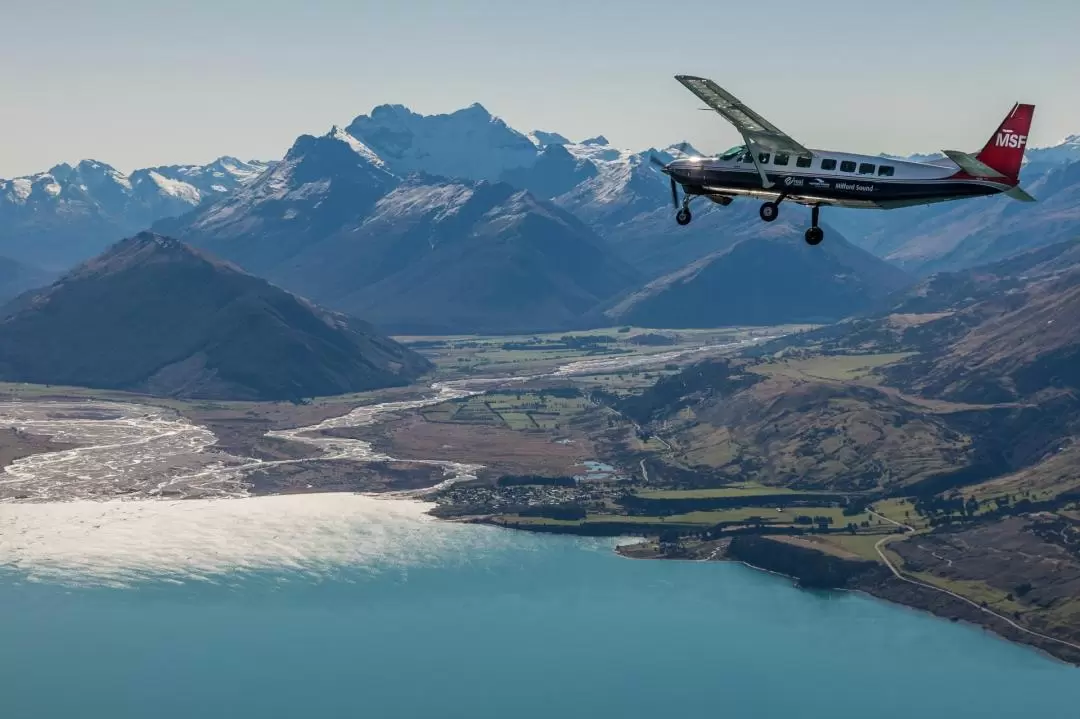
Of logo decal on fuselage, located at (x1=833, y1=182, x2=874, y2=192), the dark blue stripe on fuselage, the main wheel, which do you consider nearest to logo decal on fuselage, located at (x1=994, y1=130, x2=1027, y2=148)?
the dark blue stripe on fuselage

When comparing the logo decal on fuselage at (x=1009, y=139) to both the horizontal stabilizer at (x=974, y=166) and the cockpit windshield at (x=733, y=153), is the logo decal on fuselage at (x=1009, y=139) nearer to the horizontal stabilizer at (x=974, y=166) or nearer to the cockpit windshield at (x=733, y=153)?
the horizontal stabilizer at (x=974, y=166)

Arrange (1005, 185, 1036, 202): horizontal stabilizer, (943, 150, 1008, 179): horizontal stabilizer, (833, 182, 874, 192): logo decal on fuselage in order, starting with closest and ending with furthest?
1. (1005, 185, 1036, 202): horizontal stabilizer
2. (943, 150, 1008, 179): horizontal stabilizer
3. (833, 182, 874, 192): logo decal on fuselage

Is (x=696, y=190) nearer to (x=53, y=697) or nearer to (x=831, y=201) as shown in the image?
(x=831, y=201)

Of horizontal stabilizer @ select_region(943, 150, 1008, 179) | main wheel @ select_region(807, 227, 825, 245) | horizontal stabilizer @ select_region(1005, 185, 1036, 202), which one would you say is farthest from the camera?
main wheel @ select_region(807, 227, 825, 245)

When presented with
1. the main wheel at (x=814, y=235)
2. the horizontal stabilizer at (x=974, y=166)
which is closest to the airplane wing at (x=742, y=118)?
the main wheel at (x=814, y=235)

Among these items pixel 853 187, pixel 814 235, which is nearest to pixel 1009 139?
pixel 853 187


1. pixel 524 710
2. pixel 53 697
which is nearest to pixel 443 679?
pixel 524 710

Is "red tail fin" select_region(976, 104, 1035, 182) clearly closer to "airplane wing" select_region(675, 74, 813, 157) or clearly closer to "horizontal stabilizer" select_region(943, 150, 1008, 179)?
"horizontal stabilizer" select_region(943, 150, 1008, 179)
